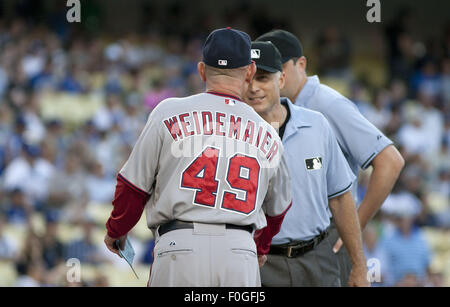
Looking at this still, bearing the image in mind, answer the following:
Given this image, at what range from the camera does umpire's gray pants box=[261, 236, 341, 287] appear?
172 inches

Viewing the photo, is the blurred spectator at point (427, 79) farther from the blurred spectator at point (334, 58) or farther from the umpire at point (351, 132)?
the umpire at point (351, 132)

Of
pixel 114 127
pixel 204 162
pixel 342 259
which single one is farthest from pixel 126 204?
pixel 114 127

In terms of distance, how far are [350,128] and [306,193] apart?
2.07 feet

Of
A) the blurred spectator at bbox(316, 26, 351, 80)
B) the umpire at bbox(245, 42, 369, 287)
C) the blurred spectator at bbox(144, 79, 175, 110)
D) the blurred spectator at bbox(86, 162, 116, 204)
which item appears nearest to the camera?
the umpire at bbox(245, 42, 369, 287)

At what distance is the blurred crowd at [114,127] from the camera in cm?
938

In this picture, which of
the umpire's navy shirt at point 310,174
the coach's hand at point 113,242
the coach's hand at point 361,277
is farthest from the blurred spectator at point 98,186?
the coach's hand at point 113,242

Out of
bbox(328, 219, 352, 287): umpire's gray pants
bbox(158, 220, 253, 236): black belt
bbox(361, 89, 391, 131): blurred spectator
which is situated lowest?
bbox(328, 219, 352, 287): umpire's gray pants

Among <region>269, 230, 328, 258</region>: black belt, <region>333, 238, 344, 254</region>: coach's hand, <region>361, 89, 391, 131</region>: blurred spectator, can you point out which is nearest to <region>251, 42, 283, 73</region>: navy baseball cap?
<region>269, 230, 328, 258</region>: black belt

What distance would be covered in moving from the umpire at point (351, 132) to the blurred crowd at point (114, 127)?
4202mm

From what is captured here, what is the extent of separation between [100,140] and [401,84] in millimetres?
5695

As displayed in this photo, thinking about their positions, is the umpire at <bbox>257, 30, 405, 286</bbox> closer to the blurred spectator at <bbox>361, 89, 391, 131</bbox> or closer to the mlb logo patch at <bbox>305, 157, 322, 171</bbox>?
the mlb logo patch at <bbox>305, 157, 322, 171</bbox>

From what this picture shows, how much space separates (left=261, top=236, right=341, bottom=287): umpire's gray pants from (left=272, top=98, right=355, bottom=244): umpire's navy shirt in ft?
0.38

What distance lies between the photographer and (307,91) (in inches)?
192
